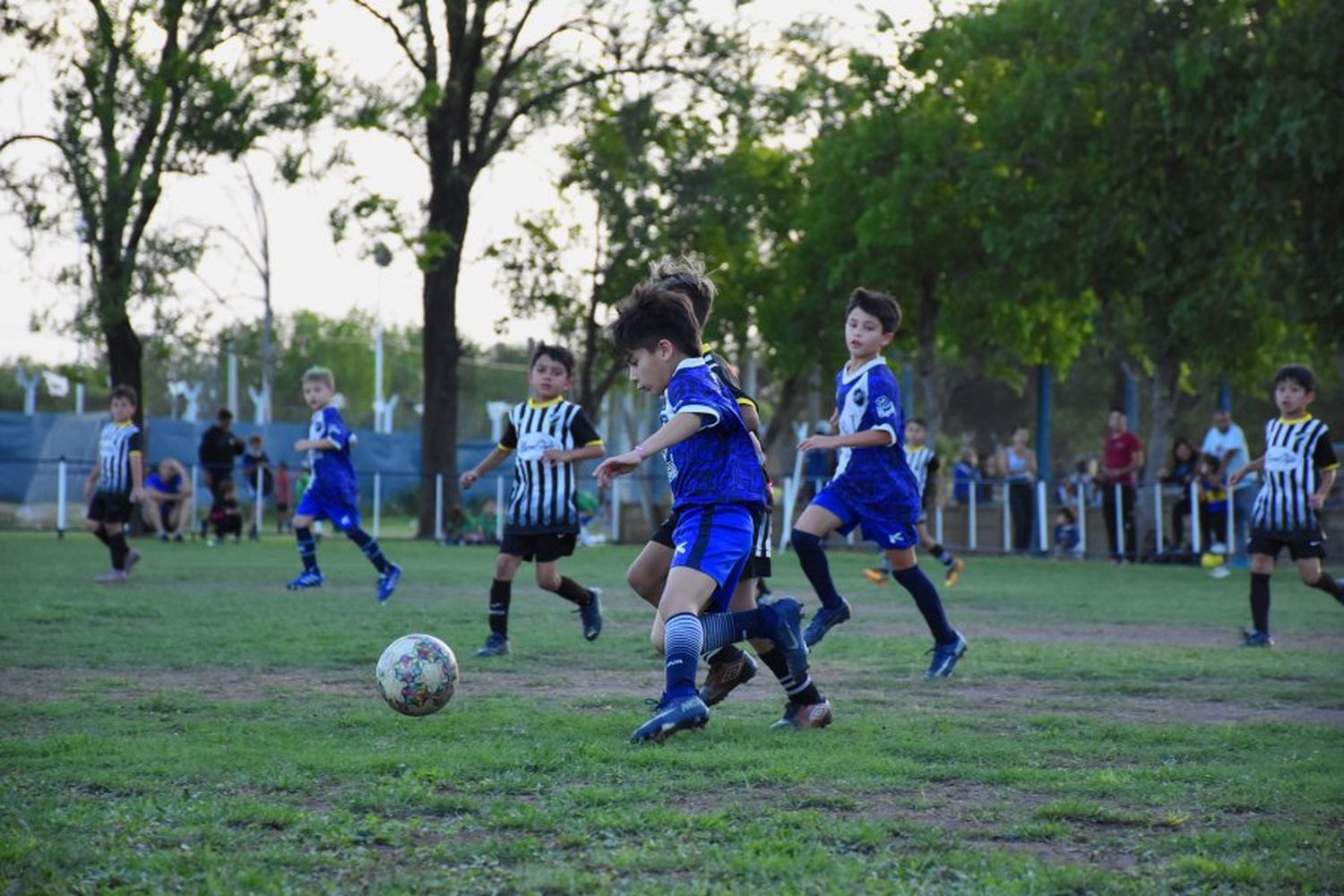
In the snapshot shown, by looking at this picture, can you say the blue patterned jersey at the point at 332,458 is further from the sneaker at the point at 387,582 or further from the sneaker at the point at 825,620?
the sneaker at the point at 825,620

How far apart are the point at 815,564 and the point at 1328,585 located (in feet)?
12.4

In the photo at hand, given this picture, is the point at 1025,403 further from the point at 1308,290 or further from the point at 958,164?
the point at 1308,290

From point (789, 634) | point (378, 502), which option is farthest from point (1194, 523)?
point (789, 634)

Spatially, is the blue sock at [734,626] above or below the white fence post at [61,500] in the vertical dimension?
below

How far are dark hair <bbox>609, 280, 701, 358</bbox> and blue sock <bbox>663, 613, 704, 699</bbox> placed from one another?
1.02 metres

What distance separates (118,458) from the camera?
15.5 meters

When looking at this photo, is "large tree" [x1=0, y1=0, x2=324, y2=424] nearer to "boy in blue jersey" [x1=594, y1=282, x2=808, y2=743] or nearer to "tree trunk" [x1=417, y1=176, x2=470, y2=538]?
"tree trunk" [x1=417, y1=176, x2=470, y2=538]

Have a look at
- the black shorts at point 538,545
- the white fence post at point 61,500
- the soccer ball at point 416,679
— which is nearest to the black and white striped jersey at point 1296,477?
the black shorts at point 538,545

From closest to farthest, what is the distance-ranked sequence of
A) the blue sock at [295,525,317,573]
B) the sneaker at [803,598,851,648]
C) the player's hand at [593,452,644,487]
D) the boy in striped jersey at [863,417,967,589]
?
the player's hand at [593,452,644,487] → the sneaker at [803,598,851,648] → the blue sock at [295,525,317,573] → the boy in striped jersey at [863,417,967,589]

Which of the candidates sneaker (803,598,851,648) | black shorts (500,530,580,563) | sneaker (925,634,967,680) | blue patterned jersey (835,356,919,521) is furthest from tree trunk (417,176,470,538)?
sneaker (925,634,967,680)

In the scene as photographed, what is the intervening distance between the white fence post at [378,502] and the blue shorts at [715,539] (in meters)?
25.3

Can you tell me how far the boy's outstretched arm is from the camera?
573cm

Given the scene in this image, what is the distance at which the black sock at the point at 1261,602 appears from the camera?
35.4ft

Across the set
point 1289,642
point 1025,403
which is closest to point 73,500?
point 1289,642
